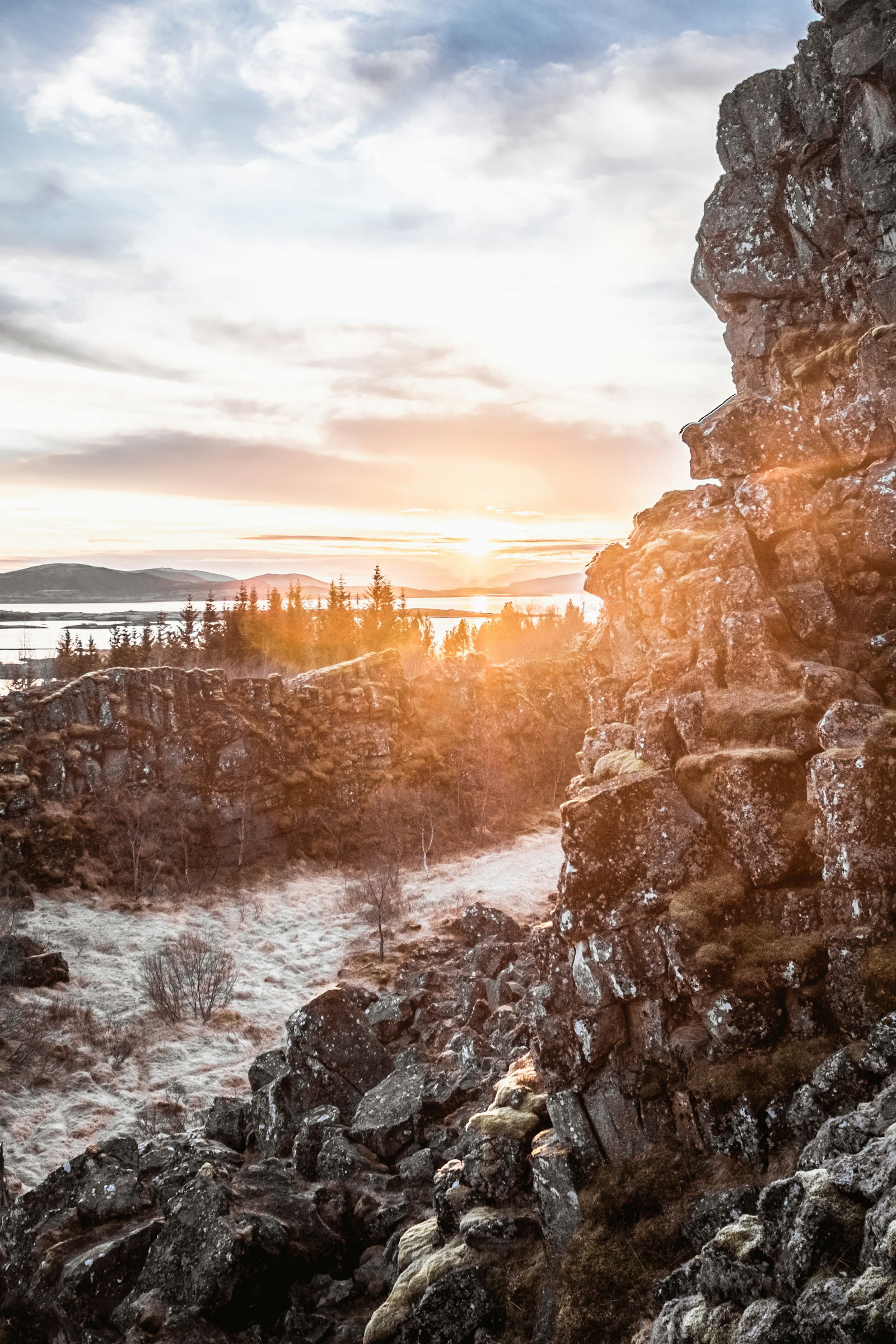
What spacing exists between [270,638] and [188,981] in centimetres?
7608

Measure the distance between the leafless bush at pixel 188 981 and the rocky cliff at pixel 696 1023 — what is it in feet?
38.9

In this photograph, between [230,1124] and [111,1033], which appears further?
[111,1033]

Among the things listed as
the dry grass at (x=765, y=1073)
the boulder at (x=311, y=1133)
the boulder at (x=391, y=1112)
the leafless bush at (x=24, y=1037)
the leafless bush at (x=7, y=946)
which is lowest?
the leafless bush at (x=24, y=1037)

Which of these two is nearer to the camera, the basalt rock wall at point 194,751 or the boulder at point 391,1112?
the boulder at point 391,1112

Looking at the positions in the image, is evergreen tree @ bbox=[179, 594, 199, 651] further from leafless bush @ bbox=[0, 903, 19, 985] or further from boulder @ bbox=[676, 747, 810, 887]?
boulder @ bbox=[676, 747, 810, 887]

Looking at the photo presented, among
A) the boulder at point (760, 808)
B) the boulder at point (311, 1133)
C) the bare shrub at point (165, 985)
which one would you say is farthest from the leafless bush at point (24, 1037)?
the boulder at point (760, 808)

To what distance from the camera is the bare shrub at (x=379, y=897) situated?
48.3 m

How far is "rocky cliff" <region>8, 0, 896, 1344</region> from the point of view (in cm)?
1462

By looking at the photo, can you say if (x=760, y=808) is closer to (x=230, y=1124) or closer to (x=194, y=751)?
(x=230, y=1124)

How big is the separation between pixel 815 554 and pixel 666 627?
4.14 metres

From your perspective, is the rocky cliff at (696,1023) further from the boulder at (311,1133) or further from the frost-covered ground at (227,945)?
the frost-covered ground at (227,945)

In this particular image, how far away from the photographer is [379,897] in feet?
167

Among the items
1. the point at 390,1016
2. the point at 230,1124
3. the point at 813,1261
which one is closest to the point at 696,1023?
the point at 813,1261

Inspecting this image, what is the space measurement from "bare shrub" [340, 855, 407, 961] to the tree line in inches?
1475
